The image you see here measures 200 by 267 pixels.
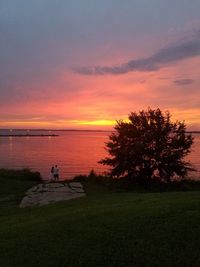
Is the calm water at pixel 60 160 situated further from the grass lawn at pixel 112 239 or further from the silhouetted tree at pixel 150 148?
the grass lawn at pixel 112 239

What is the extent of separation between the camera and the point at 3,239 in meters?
9.21

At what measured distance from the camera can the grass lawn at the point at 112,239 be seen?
746cm

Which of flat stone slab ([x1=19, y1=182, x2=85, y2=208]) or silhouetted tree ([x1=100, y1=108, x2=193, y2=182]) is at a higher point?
silhouetted tree ([x1=100, y1=108, x2=193, y2=182])

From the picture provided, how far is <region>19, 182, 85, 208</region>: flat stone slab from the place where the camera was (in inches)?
735

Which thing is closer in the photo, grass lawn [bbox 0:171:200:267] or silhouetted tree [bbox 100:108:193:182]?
grass lawn [bbox 0:171:200:267]

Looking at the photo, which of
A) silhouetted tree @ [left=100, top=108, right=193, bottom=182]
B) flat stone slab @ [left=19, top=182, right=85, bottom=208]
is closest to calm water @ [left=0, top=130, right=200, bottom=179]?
silhouetted tree @ [left=100, top=108, right=193, bottom=182]

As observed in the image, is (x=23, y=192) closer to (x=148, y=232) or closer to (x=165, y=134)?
(x=165, y=134)

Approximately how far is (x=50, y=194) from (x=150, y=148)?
26.5 ft

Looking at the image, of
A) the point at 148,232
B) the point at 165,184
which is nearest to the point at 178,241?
the point at 148,232

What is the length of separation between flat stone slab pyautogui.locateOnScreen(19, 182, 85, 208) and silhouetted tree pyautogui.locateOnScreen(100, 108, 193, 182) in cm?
393

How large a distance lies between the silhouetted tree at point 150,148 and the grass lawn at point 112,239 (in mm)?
15626

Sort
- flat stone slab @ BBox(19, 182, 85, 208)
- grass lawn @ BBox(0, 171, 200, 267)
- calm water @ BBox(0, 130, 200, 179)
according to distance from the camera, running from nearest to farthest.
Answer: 1. grass lawn @ BBox(0, 171, 200, 267)
2. flat stone slab @ BBox(19, 182, 85, 208)
3. calm water @ BBox(0, 130, 200, 179)

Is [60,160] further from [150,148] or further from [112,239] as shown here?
[112,239]

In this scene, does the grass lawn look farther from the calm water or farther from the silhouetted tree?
the calm water
